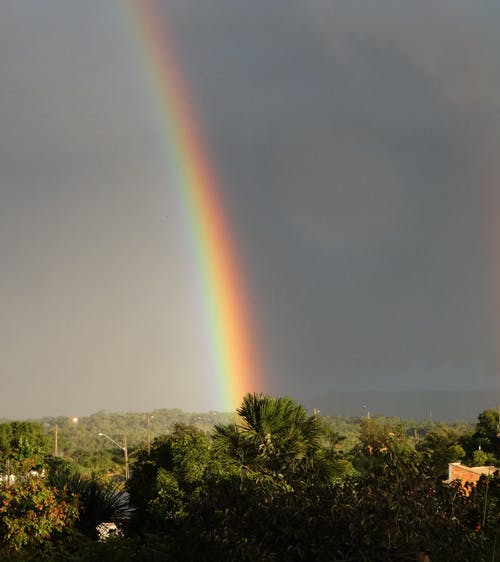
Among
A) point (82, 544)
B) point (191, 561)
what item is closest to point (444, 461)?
point (82, 544)

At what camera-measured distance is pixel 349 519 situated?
28.1 ft

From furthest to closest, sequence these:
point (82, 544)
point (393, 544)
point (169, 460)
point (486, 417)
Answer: point (486, 417), point (169, 460), point (82, 544), point (393, 544)

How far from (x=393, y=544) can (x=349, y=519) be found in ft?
2.16

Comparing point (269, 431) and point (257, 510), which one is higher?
point (269, 431)

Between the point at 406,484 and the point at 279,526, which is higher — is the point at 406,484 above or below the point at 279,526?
above

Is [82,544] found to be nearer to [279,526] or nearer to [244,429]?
[244,429]

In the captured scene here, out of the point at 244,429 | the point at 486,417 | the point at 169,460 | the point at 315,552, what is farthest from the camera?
the point at 486,417

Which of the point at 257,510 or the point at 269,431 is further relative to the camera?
the point at 269,431

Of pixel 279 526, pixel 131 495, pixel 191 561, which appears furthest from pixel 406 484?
pixel 131 495

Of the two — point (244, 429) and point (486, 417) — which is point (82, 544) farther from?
point (486, 417)

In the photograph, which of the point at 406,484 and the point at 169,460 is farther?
the point at 169,460

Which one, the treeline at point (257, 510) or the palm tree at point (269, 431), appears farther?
the palm tree at point (269, 431)

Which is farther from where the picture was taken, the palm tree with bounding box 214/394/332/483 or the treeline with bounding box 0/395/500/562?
the palm tree with bounding box 214/394/332/483

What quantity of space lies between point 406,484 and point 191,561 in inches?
133
